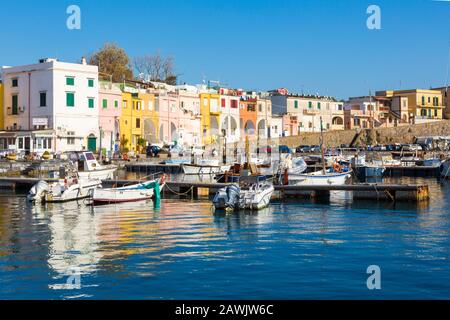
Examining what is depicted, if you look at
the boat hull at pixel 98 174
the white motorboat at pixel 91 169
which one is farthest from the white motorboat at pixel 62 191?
the white motorboat at pixel 91 169

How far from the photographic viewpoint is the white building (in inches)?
2231

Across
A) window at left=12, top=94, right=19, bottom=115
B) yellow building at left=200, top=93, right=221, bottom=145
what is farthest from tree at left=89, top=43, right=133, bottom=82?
window at left=12, top=94, right=19, bottom=115

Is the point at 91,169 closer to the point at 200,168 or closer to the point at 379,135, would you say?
the point at 200,168

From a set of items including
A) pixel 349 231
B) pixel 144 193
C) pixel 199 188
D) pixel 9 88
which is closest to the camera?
pixel 349 231

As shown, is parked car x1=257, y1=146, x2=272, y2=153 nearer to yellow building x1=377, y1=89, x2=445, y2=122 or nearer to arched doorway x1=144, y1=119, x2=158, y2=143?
arched doorway x1=144, y1=119, x2=158, y2=143

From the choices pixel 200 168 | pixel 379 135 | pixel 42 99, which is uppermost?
pixel 42 99

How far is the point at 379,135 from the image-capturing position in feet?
305

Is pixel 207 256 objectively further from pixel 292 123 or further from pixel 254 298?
pixel 292 123

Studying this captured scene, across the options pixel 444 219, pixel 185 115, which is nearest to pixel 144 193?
pixel 444 219

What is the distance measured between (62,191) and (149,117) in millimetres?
36531

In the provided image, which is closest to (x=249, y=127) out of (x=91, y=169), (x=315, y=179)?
(x=91, y=169)
